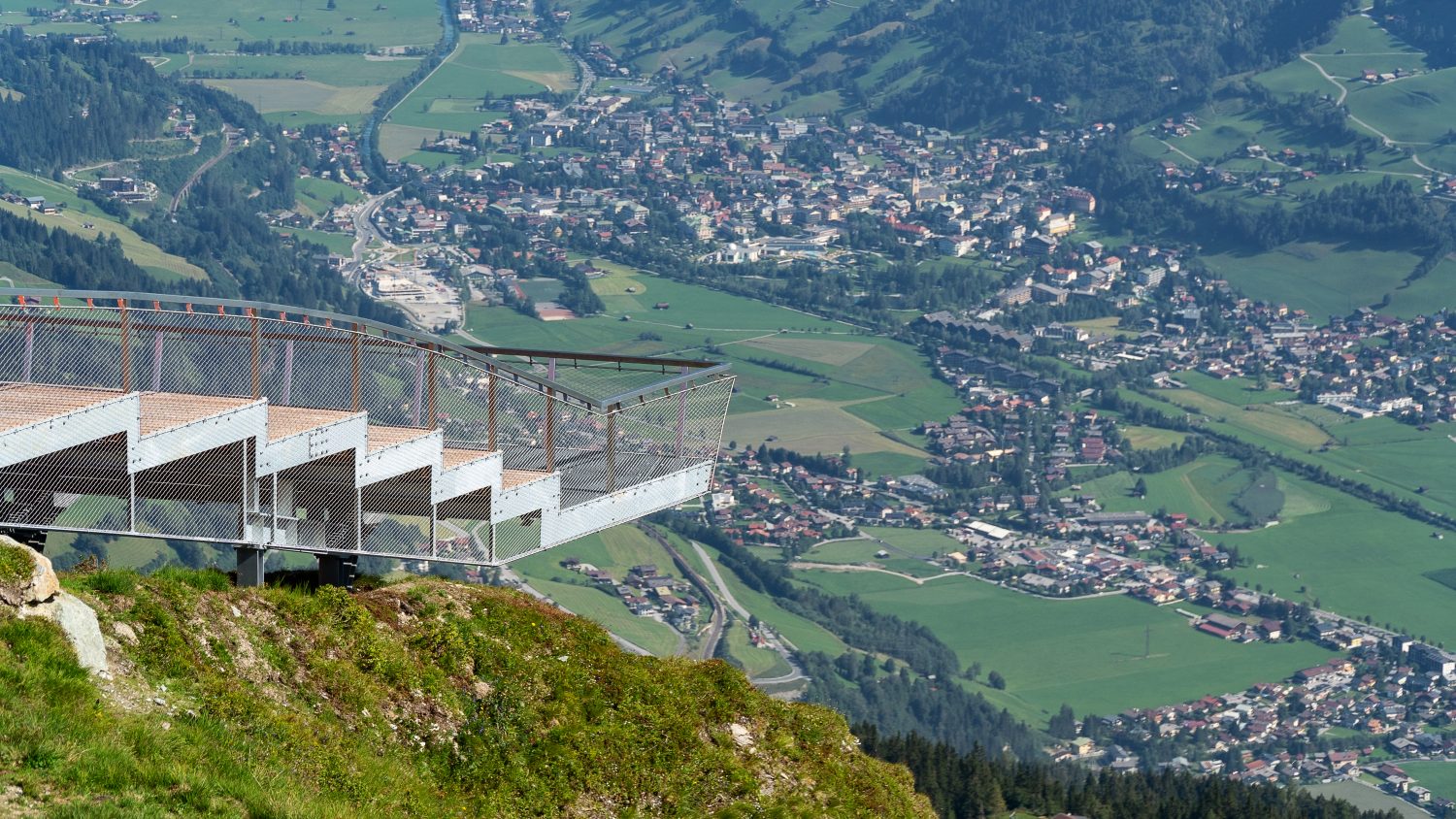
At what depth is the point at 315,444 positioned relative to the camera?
22.7m

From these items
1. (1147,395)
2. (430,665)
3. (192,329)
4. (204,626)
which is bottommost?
(1147,395)

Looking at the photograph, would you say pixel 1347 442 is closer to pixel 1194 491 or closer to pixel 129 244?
pixel 1194 491

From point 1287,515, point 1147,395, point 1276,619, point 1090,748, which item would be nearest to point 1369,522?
point 1287,515

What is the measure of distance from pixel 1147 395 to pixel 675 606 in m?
85.0

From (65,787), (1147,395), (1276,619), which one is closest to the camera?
(65,787)

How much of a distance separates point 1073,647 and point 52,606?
113104 millimetres

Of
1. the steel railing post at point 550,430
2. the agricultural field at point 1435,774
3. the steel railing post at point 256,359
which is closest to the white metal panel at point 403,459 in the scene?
the steel railing post at point 550,430

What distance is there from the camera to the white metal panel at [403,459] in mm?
23484

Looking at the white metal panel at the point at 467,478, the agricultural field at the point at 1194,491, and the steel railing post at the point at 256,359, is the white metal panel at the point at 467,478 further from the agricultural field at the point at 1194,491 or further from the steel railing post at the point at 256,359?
the agricultural field at the point at 1194,491

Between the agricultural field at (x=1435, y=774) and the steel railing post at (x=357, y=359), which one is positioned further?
the agricultural field at (x=1435, y=774)

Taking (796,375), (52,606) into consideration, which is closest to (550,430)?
(52,606)

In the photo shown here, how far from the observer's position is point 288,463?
2247 cm

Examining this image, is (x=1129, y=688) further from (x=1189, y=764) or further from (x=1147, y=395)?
(x=1147, y=395)

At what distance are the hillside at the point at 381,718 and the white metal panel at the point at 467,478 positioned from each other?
1.15 metres
